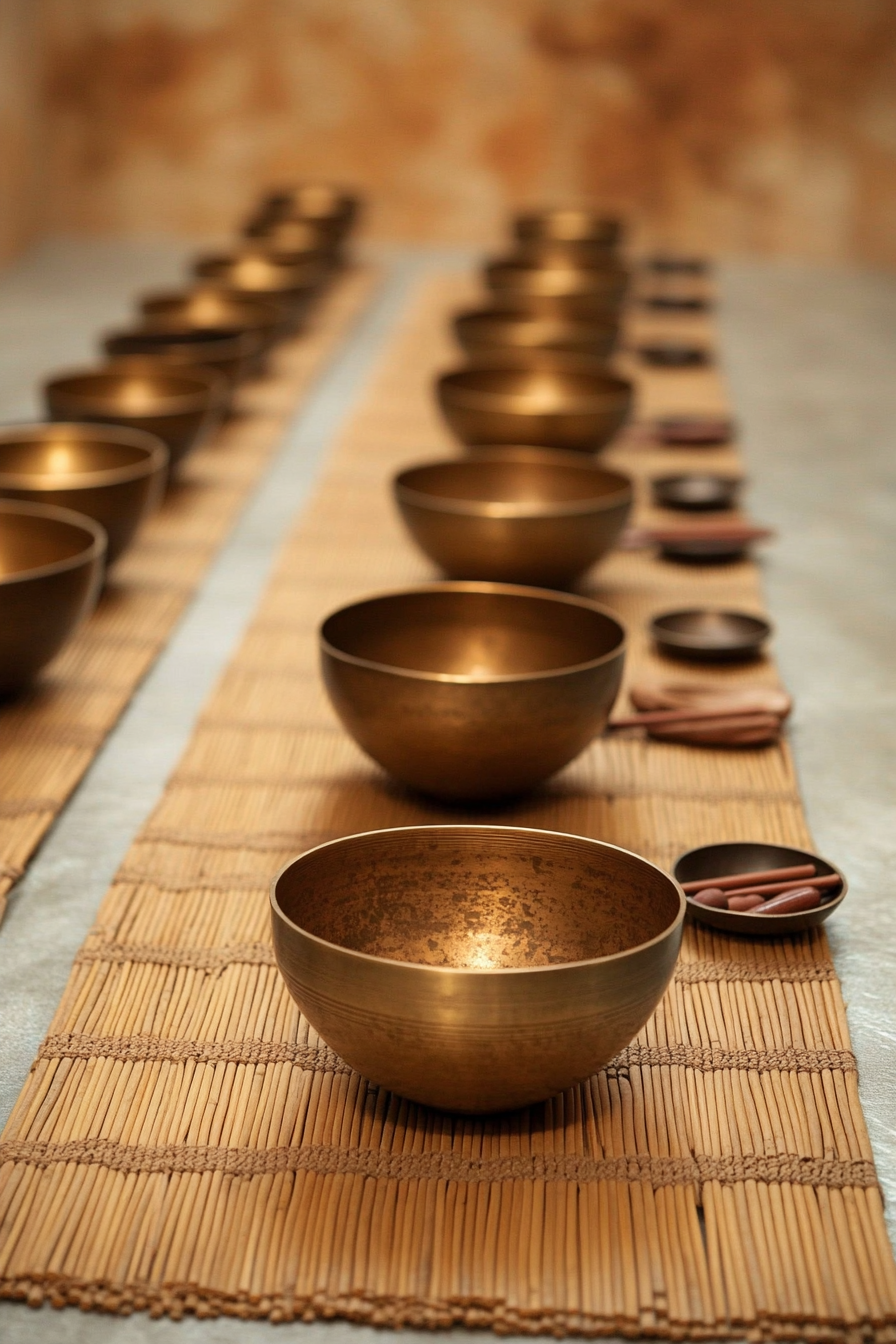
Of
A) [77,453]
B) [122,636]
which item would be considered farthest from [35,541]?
[77,453]

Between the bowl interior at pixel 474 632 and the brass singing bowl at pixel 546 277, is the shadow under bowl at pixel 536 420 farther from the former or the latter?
the brass singing bowl at pixel 546 277

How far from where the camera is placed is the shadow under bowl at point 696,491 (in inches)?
105

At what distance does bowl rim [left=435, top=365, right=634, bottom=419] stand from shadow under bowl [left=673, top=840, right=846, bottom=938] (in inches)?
48.9

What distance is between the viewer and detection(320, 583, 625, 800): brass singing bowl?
145cm

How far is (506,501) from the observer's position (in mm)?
2377

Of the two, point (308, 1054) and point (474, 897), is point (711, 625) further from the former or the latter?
point (308, 1054)

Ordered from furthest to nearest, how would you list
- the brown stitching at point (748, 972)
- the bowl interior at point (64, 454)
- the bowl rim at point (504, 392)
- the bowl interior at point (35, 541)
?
the bowl rim at point (504, 392)
the bowl interior at point (64, 454)
the bowl interior at point (35, 541)
the brown stitching at point (748, 972)

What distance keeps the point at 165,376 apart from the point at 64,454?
59 cm

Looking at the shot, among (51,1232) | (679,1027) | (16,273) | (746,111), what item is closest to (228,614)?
(679,1027)

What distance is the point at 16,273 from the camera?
5.60m

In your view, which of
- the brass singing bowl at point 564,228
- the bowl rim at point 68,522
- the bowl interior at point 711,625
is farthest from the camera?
the brass singing bowl at point 564,228

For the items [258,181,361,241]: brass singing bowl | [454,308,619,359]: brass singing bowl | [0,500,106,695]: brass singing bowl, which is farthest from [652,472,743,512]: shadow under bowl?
[258,181,361,241]: brass singing bowl

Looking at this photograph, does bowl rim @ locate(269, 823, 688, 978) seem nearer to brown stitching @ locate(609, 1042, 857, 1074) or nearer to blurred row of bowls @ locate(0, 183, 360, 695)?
brown stitching @ locate(609, 1042, 857, 1074)

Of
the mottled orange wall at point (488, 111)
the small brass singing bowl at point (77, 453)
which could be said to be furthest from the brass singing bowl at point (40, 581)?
the mottled orange wall at point (488, 111)
